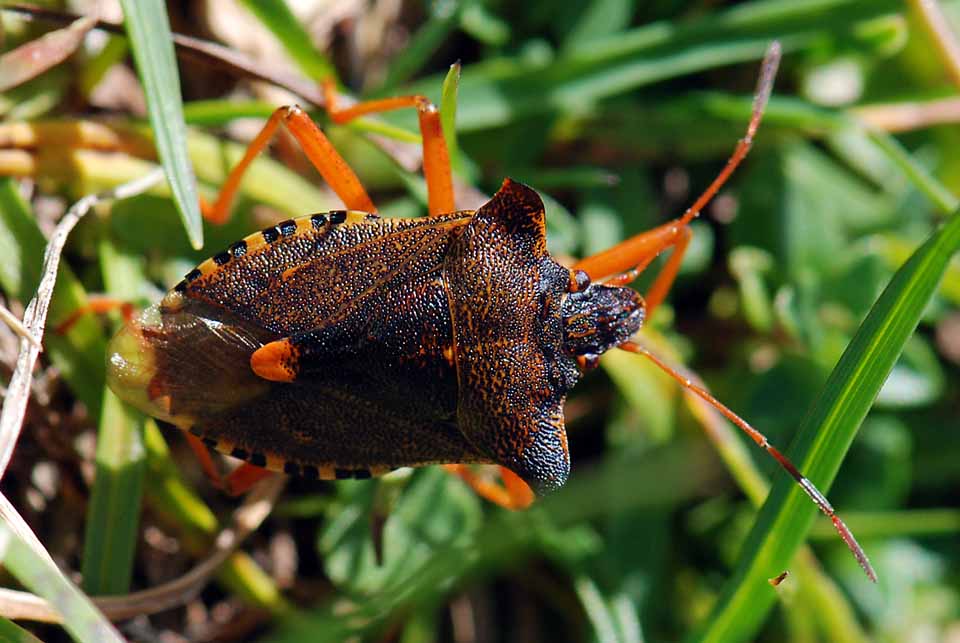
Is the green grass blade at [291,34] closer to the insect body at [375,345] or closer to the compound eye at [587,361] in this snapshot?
the insect body at [375,345]

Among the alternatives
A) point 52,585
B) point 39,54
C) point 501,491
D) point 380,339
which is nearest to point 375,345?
point 380,339

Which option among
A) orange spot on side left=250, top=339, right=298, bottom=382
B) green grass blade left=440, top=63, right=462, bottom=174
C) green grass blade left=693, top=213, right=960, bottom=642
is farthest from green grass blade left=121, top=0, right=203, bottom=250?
green grass blade left=693, top=213, right=960, bottom=642

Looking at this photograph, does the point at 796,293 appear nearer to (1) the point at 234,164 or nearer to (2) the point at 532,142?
(2) the point at 532,142

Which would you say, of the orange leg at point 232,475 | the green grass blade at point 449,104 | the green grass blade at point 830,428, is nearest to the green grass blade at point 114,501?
the orange leg at point 232,475

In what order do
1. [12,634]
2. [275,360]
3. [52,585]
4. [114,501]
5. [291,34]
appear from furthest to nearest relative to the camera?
[291,34], [114,501], [275,360], [12,634], [52,585]

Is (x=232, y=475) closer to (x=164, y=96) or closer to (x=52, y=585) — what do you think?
(x=52, y=585)

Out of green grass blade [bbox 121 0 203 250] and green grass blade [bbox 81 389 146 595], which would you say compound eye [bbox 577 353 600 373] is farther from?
green grass blade [bbox 81 389 146 595]
